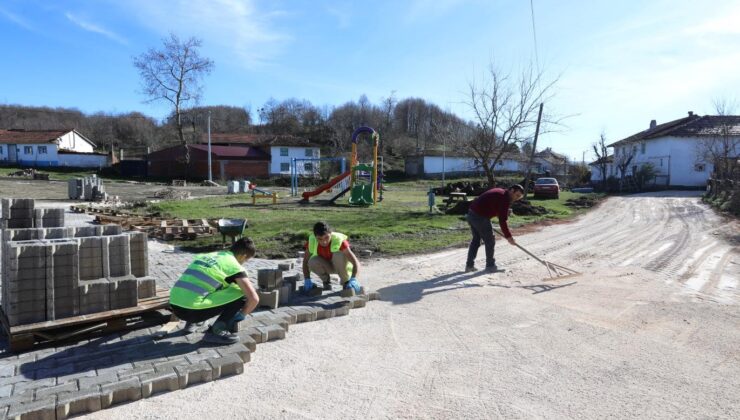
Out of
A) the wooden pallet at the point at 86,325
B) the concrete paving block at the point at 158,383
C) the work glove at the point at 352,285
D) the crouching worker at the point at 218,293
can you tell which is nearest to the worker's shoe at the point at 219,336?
the crouching worker at the point at 218,293

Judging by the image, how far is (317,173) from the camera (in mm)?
41469

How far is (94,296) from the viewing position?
473 centimetres

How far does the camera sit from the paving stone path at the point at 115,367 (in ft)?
11.2

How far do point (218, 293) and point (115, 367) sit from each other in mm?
1016

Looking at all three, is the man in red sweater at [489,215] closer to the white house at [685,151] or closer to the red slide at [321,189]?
the red slide at [321,189]

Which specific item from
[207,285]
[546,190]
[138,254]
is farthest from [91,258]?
[546,190]

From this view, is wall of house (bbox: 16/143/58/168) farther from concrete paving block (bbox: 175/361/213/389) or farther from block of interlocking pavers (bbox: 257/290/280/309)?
concrete paving block (bbox: 175/361/213/389)

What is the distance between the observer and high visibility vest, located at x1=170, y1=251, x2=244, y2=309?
4480 millimetres

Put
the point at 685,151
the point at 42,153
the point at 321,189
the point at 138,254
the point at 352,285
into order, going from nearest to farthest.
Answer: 1. the point at 138,254
2. the point at 352,285
3. the point at 321,189
4. the point at 685,151
5. the point at 42,153

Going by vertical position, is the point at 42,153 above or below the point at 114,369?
above

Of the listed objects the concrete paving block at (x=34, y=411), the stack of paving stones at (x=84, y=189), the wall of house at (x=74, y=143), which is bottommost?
the concrete paving block at (x=34, y=411)

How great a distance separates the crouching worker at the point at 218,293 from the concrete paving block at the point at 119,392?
91cm

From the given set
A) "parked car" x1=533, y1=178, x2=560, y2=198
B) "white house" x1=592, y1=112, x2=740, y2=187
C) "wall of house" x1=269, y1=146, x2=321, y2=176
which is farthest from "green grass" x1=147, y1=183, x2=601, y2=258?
"wall of house" x1=269, y1=146, x2=321, y2=176

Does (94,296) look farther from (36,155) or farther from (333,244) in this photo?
(36,155)
